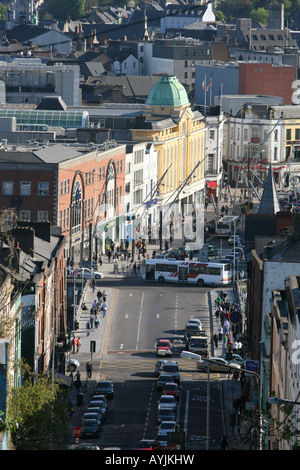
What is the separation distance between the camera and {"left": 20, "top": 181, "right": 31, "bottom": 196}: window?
357ft

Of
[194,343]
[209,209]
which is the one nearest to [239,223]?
[209,209]

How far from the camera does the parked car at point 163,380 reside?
7302 centimetres

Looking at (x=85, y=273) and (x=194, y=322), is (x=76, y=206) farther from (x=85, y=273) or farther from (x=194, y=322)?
(x=194, y=322)

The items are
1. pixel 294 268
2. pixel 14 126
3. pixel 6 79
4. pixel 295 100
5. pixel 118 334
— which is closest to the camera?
pixel 294 268

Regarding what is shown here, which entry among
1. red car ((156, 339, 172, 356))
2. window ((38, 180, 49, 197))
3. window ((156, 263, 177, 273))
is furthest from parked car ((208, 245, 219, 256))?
red car ((156, 339, 172, 356))

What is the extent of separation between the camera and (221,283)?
356ft

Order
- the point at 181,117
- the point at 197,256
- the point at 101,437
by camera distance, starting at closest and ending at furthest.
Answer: the point at 101,437 < the point at 197,256 < the point at 181,117

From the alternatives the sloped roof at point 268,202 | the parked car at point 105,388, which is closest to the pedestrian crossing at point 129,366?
the parked car at point 105,388

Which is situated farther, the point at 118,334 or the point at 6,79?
the point at 6,79

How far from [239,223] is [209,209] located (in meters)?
16.4

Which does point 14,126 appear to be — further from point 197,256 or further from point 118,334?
point 118,334

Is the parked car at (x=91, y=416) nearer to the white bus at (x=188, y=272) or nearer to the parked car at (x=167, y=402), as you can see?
the parked car at (x=167, y=402)

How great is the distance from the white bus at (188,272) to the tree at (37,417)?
55.0 meters

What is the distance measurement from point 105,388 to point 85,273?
35.4m
